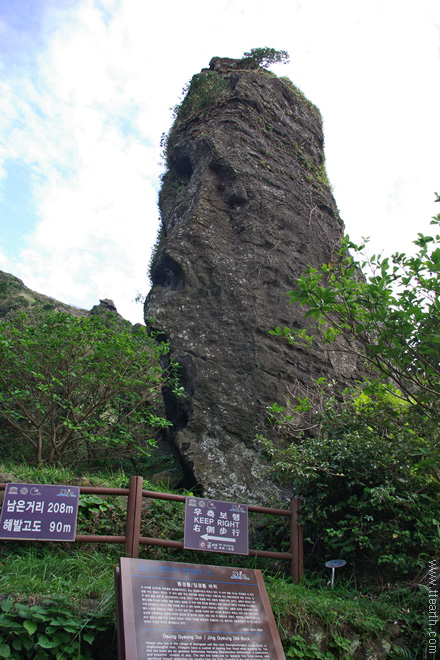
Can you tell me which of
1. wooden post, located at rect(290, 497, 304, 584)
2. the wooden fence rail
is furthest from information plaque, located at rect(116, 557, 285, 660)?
wooden post, located at rect(290, 497, 304, 584)

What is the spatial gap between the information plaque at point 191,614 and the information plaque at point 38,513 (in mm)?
824

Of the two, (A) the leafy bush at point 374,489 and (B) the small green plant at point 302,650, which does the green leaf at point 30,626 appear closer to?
(B) the small green plant at point 302,650

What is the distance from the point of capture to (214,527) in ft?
15.9

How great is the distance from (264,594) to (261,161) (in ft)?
27.3

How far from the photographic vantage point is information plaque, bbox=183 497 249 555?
15.5 ft

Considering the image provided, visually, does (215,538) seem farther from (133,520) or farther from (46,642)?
(46,642)

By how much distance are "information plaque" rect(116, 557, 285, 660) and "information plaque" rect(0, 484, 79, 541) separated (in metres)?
0.82

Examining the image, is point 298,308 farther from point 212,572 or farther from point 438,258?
point 212,572

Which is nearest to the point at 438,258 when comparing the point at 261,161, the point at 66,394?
the point at 66,394

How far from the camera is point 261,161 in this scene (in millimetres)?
10125

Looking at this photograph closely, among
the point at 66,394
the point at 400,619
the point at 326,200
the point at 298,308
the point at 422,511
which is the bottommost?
the point at 400,619

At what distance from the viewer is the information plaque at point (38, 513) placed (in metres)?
4.11

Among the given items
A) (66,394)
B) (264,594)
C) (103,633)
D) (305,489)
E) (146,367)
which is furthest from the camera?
(146,367)

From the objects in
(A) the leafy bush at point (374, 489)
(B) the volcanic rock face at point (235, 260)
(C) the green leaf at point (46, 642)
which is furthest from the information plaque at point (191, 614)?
(B) the volcanic rock face at point (235, 260)
